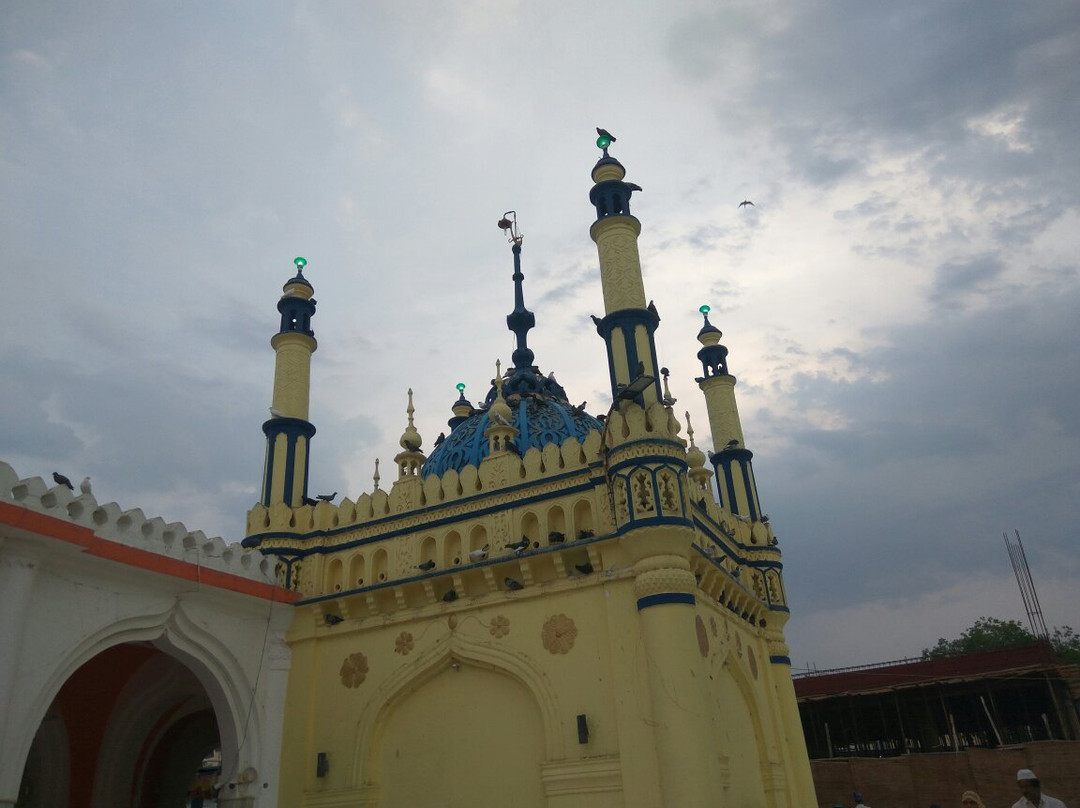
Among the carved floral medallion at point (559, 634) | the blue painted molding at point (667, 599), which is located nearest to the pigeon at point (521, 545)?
the carved floral medallion at point (559, 634)

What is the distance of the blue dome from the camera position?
17.6 m

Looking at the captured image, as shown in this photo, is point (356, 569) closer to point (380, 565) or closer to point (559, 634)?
point (380, 565)

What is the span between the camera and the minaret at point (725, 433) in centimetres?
2025

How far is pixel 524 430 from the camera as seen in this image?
17906mm

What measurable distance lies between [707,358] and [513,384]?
535 cm

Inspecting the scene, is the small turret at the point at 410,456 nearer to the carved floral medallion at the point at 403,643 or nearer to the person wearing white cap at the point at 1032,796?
the carved floral medallion at the point at 403,643

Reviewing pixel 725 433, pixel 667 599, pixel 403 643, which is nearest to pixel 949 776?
pixel 725 433

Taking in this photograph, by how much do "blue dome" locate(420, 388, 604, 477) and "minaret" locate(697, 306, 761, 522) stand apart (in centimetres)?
376

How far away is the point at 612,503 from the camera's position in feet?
43.2

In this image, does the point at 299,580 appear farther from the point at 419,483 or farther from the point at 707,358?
the point at 707,358

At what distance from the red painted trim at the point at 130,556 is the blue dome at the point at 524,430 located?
4546 millimetres

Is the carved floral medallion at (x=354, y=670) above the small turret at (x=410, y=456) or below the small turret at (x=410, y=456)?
below

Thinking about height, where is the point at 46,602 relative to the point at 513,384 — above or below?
below

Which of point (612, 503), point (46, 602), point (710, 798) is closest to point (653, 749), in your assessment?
point (710, 798)
